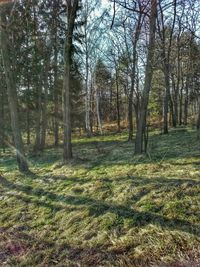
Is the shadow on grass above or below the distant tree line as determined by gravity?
below

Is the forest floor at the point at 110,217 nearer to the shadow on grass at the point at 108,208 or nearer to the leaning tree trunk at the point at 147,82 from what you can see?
the shadow on grass at the point at 108,208

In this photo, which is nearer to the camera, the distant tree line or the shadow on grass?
the shadow on grass

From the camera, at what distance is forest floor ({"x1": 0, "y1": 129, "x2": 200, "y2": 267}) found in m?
4.99

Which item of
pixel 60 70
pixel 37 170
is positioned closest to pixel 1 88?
pixel 60 70

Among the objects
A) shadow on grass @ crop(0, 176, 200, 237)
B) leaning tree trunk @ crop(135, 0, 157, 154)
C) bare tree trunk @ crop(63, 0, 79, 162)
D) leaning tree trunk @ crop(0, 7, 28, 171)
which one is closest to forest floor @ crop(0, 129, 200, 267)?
shadow on grass @ crop(0, 176, 200, 237)

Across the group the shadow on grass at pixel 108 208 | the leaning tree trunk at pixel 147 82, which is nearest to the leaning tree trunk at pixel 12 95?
the shadow on grass at pixel 108 208

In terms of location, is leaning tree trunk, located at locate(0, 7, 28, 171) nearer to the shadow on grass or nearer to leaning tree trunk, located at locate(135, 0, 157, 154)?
the shadow on grass

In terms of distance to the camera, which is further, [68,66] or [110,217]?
[68,66]

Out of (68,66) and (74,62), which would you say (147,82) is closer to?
(68,66)

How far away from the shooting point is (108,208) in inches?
260

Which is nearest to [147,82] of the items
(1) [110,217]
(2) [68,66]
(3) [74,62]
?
(2) [68,66]

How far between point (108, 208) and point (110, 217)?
0.45 metres

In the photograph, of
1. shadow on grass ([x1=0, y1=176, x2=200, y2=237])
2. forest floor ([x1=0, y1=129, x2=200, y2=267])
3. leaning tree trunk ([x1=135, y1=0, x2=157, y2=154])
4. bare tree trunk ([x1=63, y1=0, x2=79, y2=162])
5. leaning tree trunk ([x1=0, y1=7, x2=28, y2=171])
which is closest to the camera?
forest floor ([x1=0, y1=129, x2=200, y2=267])

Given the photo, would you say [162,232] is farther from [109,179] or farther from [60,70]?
[60,70]
